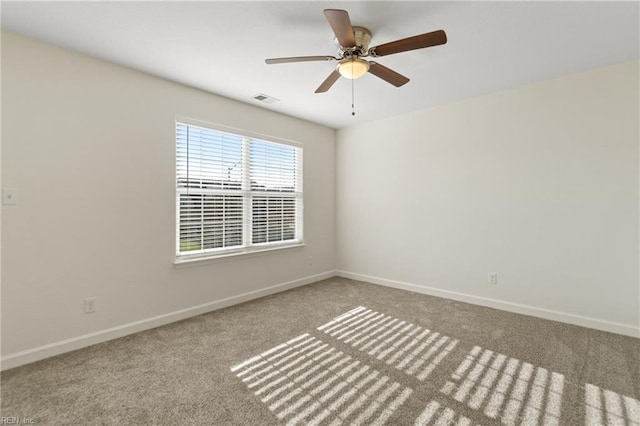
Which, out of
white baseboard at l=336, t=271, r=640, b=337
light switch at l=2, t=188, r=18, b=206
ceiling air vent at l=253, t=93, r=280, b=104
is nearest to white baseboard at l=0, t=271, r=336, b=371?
light switch at l=2, t=188, r=18, b=206

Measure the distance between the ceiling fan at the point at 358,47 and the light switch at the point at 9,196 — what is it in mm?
2121

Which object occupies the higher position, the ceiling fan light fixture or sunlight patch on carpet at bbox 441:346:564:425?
the ceiling fan light fixture

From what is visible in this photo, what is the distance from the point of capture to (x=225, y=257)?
3553mm

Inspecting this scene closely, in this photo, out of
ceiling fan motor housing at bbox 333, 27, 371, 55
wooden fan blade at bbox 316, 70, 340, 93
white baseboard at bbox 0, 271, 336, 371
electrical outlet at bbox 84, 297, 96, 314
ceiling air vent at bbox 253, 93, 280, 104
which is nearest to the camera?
ceiling fan motor housing at bbox 333, 27, 371, 55

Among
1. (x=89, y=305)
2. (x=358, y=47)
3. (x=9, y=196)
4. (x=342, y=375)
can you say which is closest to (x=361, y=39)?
(x=358, y=47)

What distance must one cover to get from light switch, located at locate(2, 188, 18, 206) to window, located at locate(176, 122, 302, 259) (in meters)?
1.21

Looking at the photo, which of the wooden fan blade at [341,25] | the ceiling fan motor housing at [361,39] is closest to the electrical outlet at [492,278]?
the ceiling fan motor housing at [361,39]

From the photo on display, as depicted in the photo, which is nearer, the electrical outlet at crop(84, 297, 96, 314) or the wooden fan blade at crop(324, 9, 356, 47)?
the wooden fan blade at crop(324, 9, 356, 47)

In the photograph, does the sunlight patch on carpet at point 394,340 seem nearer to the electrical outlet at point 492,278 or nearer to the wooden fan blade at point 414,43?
the electrical outlet at point 492,278

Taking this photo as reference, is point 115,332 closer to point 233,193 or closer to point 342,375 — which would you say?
point 233,193

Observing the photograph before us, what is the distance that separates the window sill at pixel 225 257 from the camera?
320cm

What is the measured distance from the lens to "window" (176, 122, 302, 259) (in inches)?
130

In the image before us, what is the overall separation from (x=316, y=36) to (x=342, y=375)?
2.50 m

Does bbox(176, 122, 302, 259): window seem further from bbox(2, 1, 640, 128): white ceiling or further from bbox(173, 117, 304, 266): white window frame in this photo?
bbox(2, 1, 640, 128): white ceiling
